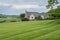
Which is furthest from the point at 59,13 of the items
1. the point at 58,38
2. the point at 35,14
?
the point at 58,38

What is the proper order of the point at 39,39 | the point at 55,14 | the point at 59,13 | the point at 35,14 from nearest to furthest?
the point at 39,39, the point at 59,13, the point at 55,14, the point at 35,14

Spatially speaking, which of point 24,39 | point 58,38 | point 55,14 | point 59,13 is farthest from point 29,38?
point 55,14

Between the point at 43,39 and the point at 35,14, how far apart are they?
7536 cm

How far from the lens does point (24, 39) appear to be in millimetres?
16766

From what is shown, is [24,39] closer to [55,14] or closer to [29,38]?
[29,38]

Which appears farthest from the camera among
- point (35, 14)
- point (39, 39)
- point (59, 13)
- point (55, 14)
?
point (35, 14)

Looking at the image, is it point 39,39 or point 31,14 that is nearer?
point 39,39

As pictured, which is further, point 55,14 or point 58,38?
point 55,14

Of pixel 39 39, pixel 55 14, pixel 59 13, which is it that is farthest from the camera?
pixel 55 14

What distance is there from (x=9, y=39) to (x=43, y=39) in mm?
3286

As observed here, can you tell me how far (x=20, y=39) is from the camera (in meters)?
16.7

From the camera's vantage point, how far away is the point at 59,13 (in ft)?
228

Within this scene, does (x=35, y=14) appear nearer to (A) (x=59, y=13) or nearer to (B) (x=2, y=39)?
(A) (x=59, y=13)

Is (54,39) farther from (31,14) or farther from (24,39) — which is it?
(31,14)
